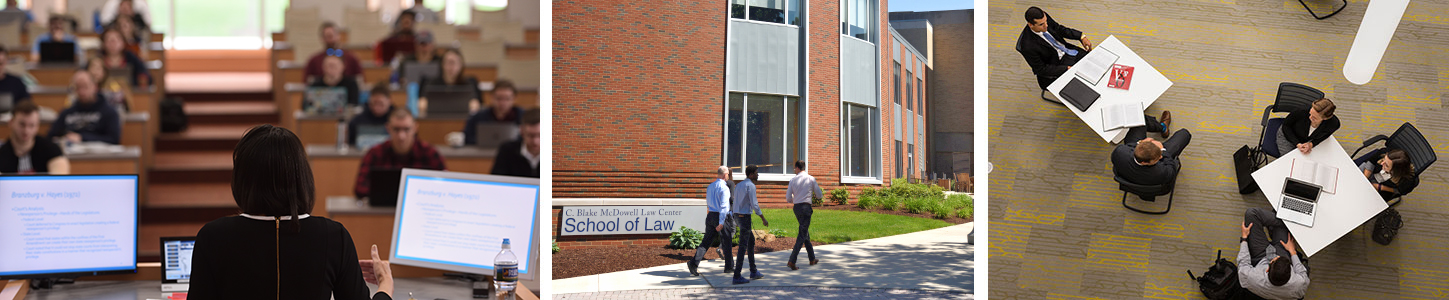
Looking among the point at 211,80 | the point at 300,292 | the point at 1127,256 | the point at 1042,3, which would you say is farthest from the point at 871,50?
the point at 211,80

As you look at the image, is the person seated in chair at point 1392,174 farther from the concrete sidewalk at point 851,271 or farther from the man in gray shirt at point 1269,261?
the concrete sidewalk at point 851,271

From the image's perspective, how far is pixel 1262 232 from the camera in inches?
148

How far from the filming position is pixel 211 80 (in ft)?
25.8

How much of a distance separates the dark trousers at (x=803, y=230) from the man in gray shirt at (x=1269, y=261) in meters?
1.93

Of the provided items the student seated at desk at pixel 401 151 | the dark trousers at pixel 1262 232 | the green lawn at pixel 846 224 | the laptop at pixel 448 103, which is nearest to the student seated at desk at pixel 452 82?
the laptop at pixel 448 103

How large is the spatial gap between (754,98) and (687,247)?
2.51 ft

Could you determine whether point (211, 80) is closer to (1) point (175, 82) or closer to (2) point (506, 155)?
(1) point (175, 82)

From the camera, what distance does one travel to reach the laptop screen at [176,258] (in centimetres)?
270

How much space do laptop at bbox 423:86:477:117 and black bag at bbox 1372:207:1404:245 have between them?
4.99m

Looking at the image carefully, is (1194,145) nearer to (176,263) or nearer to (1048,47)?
(1048,47)

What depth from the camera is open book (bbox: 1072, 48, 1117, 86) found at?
3680 millimetres

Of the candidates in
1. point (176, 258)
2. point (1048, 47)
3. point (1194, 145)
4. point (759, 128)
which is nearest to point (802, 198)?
point (759, 128)

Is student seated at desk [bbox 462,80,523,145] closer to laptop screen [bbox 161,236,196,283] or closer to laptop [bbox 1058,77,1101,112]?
laptop screen [bbox 161,236,196,283]

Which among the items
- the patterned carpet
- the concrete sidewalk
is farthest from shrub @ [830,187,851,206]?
the patterned carpet
